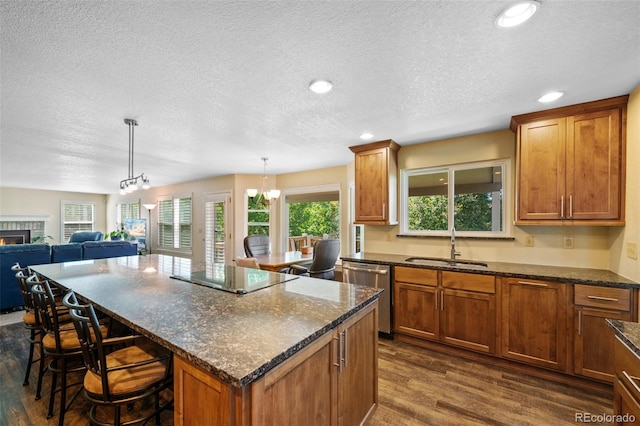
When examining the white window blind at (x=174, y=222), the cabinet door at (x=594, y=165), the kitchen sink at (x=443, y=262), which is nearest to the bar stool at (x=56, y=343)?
the kitchen sink at (x=443, y=262)

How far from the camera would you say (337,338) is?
140 centimetres

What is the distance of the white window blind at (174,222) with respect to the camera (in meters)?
7.25

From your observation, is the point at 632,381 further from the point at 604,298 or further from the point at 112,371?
the point at 112,371

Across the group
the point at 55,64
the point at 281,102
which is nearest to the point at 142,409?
the point at 55,64

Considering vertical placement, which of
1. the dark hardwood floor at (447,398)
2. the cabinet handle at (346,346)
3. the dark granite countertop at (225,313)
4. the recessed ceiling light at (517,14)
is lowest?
the dark hardwood floor at (447,398)

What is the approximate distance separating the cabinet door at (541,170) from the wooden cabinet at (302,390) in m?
Result: 2.04

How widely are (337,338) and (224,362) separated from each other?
2.07ft

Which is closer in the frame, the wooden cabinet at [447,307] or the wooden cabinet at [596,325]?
the wooden cabinet at [596,325]

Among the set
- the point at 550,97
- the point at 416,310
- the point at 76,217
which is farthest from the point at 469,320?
the point at 76,217

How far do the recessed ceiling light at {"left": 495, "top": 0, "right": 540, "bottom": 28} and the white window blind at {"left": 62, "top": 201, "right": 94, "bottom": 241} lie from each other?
12001 mm

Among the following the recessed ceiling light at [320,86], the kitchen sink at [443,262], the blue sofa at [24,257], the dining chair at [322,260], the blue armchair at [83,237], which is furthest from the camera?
the blue armchair at [83,237]

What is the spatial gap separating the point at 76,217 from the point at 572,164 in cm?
1258

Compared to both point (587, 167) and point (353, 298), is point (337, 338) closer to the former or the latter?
point (353, 298)

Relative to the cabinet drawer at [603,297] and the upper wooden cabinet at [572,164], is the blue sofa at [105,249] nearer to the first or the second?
the upper wooden cabinet at [572,164]
